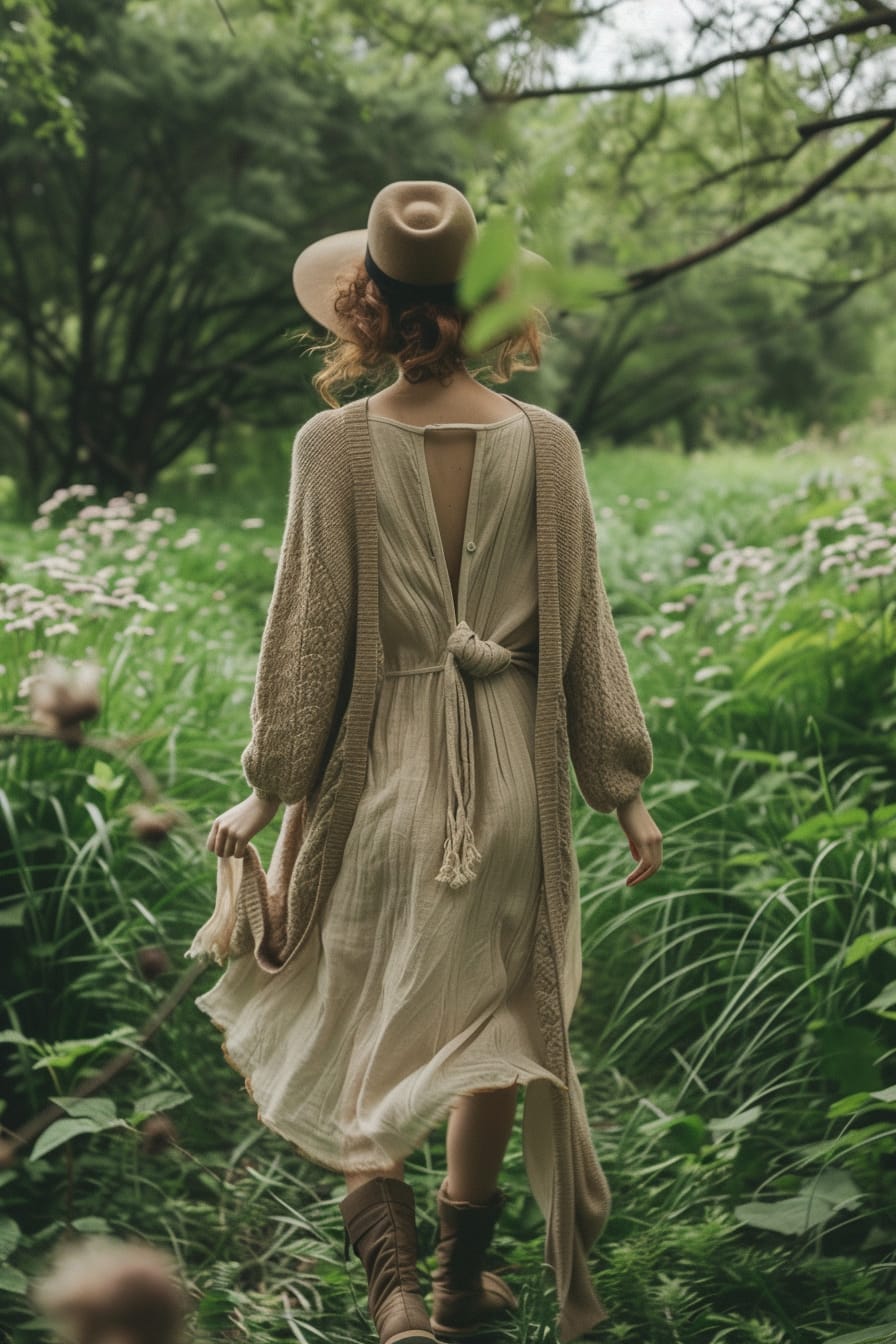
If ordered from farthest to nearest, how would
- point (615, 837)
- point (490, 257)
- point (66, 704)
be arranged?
point (615, 837), point (66, 704), point (490, 257)

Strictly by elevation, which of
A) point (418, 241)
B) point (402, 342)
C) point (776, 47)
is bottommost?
point (402, 342)

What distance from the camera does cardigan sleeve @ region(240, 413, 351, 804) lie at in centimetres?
227

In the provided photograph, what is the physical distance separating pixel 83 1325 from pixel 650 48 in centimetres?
498

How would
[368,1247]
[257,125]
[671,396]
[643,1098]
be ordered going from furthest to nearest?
[671,396] < [257,125] < [643,1098] < [368,1247]

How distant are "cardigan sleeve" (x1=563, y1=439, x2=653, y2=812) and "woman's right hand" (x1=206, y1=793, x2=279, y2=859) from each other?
58cm

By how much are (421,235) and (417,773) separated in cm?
89

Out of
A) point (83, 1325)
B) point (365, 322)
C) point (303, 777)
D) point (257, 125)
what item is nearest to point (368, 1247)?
point (303, 777)

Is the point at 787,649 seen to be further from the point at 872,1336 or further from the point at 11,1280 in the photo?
the point at 11,1280

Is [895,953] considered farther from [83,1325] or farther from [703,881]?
[83,1325]

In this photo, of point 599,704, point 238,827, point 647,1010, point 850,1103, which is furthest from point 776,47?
point 647,1010

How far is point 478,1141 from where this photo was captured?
2.40 m

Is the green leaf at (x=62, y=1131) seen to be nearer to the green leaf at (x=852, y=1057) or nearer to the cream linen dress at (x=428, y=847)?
the cream linen dress at (x=428, y=847)

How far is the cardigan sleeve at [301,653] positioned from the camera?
2271mm

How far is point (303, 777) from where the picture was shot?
7.61 ft
